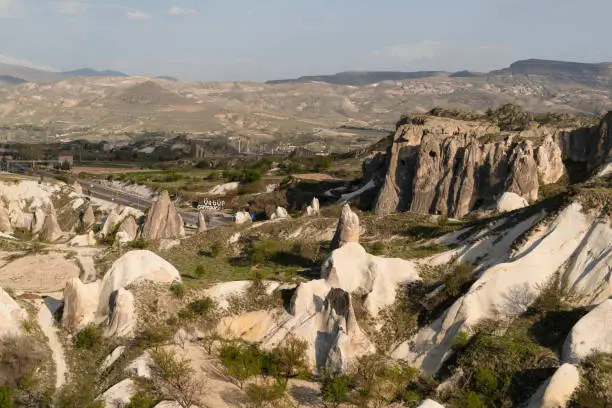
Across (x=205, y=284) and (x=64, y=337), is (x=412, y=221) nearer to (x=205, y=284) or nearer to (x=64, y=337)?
(x=205, y=284)

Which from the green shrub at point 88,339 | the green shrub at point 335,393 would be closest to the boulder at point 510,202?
the green shrub at point 335,393

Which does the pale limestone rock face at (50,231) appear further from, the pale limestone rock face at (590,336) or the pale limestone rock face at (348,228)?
the pale limestone rock face at (590,336)

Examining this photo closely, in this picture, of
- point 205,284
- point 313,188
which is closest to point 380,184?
point 313,188

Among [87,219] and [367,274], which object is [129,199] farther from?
[367,274]

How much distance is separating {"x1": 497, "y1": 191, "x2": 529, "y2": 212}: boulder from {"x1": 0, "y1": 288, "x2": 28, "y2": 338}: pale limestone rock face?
37.2 metres

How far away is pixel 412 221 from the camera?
51438 mm

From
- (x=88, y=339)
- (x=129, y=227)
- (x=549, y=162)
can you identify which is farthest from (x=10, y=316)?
(x=549, y=162)

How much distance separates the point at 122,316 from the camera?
33.0m

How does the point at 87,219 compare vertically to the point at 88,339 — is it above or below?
below

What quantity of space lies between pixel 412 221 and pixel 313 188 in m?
41.9

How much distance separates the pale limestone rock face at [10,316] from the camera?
3106 centimetres

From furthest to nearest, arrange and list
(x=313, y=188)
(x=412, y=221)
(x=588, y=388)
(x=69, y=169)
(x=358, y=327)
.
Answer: (x=69, y=169), (x=313, y=188), (x=412, y=221), (x=358, y=327), (x=588, y=388)

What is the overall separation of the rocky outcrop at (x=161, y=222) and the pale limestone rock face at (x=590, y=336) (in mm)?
40319

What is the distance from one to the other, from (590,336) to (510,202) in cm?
2886
